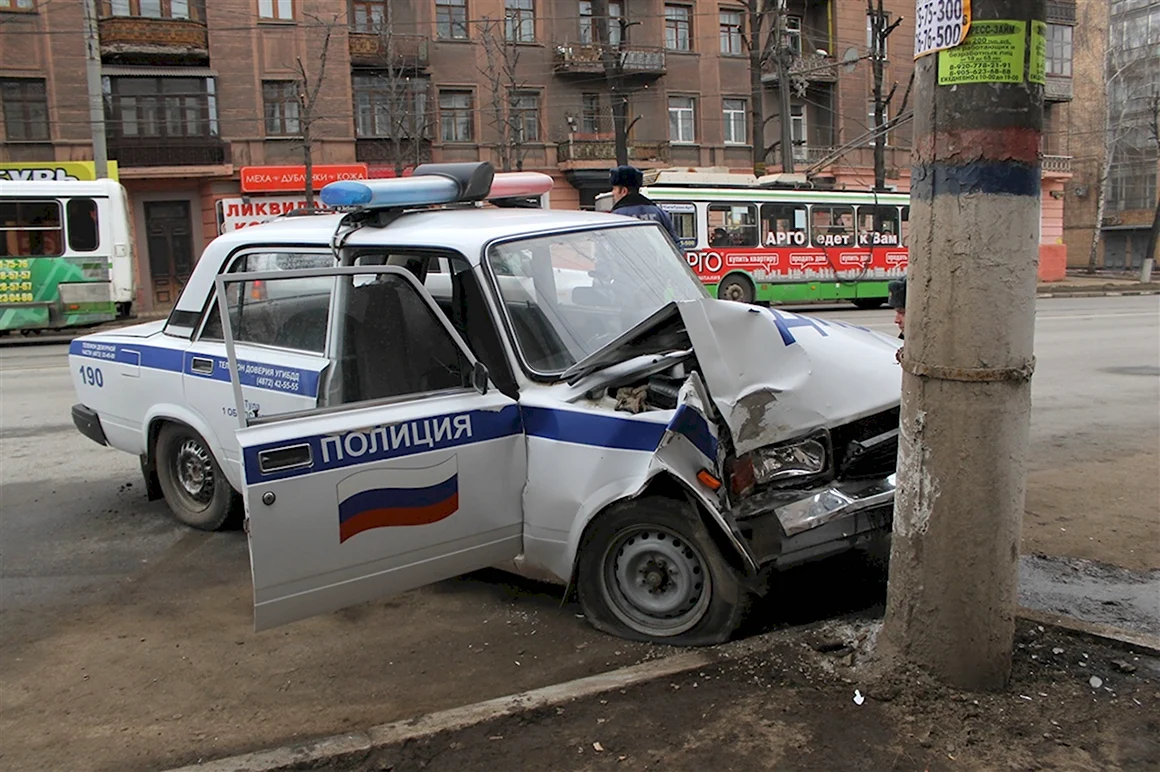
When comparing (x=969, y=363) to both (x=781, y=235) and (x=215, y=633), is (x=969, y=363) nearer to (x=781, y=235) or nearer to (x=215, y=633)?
(x=215, y=633)

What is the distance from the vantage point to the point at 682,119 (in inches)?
1565

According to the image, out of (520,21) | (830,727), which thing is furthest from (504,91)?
(830,727)

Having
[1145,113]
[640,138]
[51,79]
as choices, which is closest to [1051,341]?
[640,138]

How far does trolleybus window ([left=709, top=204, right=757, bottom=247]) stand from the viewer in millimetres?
23188

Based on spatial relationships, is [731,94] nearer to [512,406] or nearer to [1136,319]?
[1136,319]

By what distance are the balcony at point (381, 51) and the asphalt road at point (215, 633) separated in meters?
29.0

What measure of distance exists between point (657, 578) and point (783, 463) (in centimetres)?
72

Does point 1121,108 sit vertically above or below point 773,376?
above

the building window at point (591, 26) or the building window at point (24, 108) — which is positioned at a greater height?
the building window at point (591, 26)

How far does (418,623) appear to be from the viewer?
4.67 meters

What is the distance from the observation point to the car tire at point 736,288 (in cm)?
2328

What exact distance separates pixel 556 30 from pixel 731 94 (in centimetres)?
788

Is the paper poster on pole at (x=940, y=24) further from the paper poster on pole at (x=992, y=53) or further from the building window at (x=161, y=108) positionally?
the building window at (x=161, y=108)

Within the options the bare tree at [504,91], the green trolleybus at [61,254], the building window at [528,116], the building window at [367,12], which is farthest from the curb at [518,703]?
the building window at [367,12]
